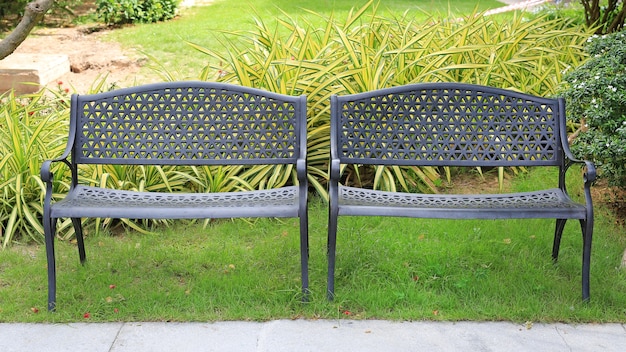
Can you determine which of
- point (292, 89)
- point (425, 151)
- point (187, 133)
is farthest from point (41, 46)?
point (425, 151)

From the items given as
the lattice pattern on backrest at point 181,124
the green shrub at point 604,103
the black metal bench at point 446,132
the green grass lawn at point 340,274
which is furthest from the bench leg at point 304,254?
the green shrub at point 604,103

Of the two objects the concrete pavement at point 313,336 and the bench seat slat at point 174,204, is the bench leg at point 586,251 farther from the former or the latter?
the bench seat slat at point 174,204

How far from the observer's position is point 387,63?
5.38 metres

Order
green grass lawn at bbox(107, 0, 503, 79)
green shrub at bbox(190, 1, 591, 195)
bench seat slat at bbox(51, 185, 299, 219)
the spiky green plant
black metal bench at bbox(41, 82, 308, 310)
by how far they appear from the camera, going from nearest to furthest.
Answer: bench seat slat at bbox(51, 185, 299, 219), black metal bench at bbox(41, 82, 308, 310), the spiky green plant, green shrub at bbox(190, 1, 591, 195), green grass lawn at bbox(107, 0, 503, 79)

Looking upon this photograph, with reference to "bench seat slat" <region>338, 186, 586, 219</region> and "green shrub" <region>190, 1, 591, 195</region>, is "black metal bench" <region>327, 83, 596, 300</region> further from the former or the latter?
"green shrub" <region>190, 1, 591, 195</region>

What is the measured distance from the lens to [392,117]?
4.01 meters

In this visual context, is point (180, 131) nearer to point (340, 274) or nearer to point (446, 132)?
point (340, 274)

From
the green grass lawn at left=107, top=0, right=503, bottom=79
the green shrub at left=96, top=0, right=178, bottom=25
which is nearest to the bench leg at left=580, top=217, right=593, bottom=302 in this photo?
the green grass lawn at left=107, top=0, right=503, bottom=79

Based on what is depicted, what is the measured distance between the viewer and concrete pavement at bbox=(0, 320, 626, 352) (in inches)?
131

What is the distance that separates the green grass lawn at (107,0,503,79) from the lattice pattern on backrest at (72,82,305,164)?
3.36 metres

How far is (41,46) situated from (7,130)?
16.9 ft

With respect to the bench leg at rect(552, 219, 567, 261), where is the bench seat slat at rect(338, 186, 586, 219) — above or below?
above

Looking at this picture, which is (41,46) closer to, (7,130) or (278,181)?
(7,130)

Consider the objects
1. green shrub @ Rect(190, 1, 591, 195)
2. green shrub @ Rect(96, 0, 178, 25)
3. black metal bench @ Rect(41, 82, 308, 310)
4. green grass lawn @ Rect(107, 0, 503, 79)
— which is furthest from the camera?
green shrub @ Rect(96, 0, 178, 25)
